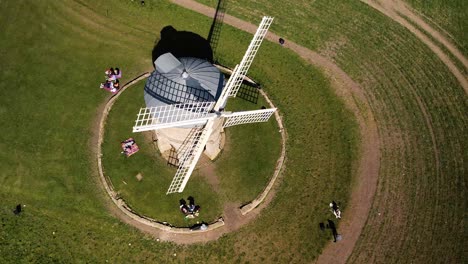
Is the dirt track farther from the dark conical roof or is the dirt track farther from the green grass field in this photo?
the dark conical roof

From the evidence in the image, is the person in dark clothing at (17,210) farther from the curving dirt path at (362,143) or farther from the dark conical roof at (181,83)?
the curving dirt path at (362,143)

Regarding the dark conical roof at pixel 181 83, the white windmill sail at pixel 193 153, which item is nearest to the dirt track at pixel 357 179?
the white windmill sail at pixel 193 153

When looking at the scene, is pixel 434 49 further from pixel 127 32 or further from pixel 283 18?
pixel 127 32

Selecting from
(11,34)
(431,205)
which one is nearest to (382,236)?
(431,205)

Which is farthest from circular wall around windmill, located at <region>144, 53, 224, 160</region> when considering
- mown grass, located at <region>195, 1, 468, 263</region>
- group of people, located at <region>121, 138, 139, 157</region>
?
mown grass, located at <region>195, 1, 468, 263</region>

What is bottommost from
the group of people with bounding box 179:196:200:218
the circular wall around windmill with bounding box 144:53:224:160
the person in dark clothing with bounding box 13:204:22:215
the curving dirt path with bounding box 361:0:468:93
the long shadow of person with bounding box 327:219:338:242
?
the person in dark clothing with bounding box 13:204:22:215
